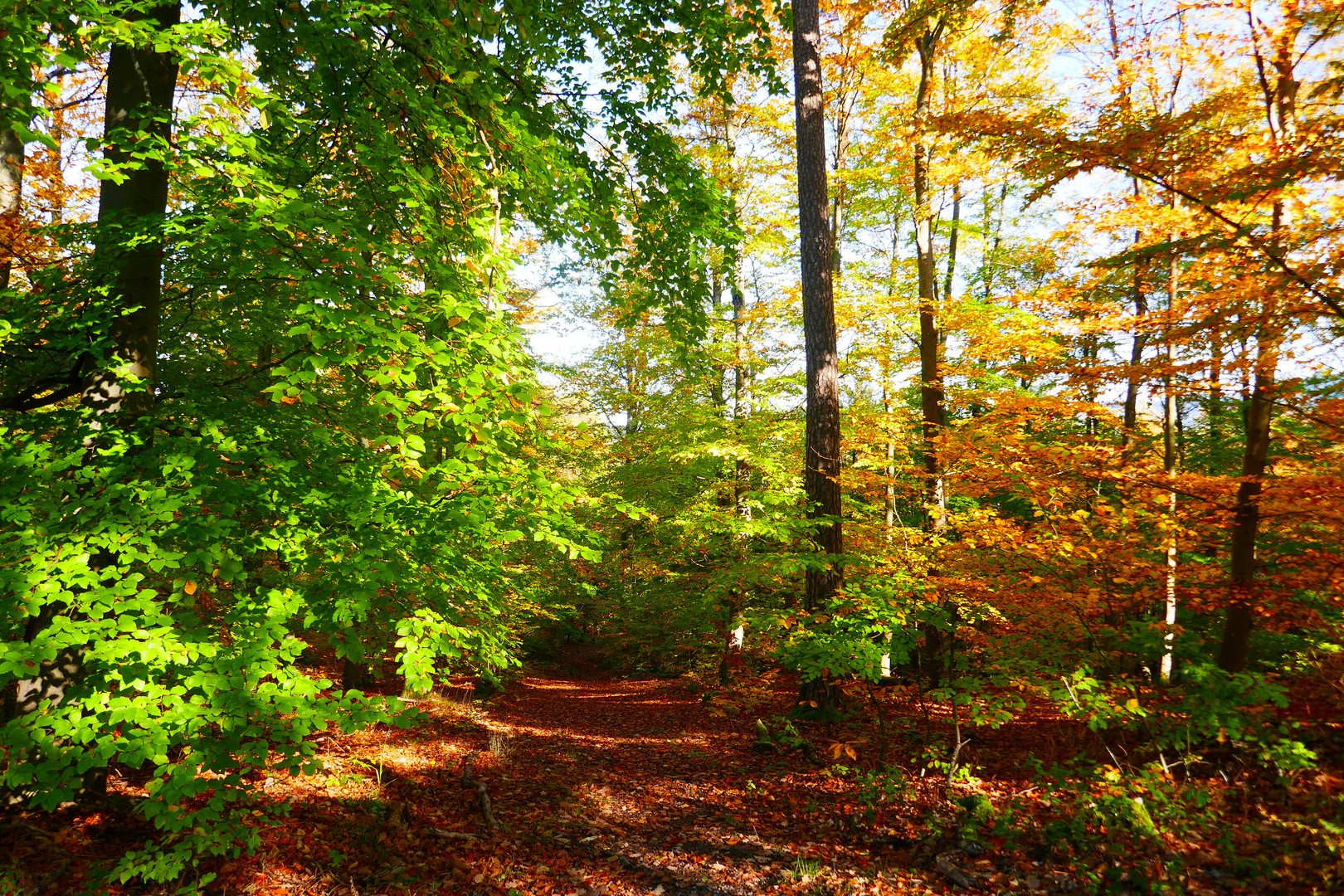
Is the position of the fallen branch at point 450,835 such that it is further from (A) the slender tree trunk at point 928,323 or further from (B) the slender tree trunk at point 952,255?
(B) the slender tree trunk at point 952,255

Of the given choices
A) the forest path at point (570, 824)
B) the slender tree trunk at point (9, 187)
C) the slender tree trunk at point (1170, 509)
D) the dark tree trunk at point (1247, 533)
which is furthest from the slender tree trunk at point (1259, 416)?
the slender tree trunk at point (9, 187)

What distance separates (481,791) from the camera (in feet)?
19.3

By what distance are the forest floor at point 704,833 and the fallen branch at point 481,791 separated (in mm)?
66

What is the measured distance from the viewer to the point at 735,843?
4973 millimetres

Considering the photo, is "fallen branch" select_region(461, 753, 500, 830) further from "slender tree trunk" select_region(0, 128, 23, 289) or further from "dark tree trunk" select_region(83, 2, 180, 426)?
"slender tree trunk" select_region(0, 128, 23, 289)

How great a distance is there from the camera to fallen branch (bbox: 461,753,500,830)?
5.39 meters

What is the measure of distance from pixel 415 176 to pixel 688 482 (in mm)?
8860

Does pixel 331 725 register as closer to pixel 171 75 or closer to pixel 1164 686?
pixel 171 75

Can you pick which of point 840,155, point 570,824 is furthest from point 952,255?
point 570,824

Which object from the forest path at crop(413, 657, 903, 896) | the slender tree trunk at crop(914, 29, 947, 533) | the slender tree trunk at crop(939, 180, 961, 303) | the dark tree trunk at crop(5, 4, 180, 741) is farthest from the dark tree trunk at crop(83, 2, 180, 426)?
the slender tree trunk at crop(939, 180, 961, 303)

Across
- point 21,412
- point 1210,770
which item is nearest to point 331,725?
point 21,412

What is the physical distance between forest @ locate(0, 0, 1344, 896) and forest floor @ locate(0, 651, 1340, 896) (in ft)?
0.16

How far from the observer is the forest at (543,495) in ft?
11.2

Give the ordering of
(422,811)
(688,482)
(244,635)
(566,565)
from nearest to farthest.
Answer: (244,635) < (422,811) < (688,482) < (566,565)
